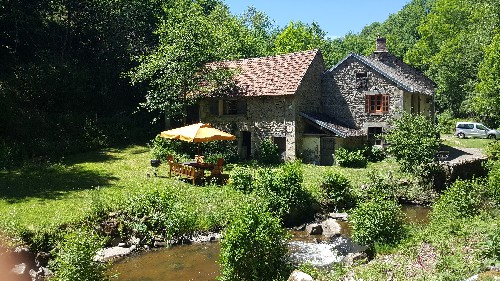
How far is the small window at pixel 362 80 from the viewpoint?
1151 inches

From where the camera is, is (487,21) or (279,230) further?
(487,21)

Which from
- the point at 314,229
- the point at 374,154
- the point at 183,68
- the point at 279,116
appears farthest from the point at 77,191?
the point at 374,154

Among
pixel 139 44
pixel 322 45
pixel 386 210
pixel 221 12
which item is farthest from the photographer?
pixel 322 45

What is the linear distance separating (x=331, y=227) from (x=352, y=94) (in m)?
15.5

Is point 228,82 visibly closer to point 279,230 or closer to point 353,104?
point 353,104

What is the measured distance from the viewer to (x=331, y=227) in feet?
53.5

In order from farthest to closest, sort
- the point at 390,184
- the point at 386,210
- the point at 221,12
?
the point at 221,12 < the point at 390,184 < the point at 386,210

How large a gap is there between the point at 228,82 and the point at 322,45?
116ft

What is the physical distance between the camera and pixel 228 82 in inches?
1128

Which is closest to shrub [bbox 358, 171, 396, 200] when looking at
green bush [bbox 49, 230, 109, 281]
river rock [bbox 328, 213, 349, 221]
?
river rock [bbox 328, 213, 349, 221]

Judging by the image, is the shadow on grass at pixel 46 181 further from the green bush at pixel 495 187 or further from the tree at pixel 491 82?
the tree at pixel 491 82

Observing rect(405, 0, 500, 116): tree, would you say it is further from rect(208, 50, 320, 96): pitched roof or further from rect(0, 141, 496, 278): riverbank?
rect(0, 141, 496, 278): riverbank

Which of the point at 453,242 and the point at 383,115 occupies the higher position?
the point at 383,115

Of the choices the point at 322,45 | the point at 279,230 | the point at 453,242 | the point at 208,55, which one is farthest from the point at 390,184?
the point at 322,45
